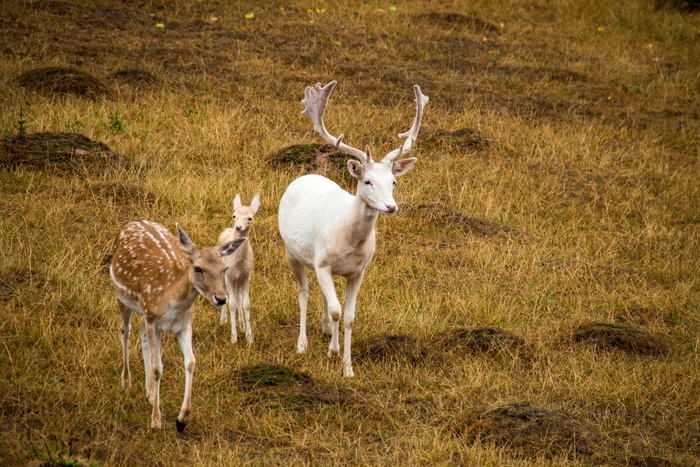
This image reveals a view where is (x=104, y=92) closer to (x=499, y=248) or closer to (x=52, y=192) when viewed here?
(x=52, y=192)

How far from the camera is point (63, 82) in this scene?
11.9 meters

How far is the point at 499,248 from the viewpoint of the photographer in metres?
8.99

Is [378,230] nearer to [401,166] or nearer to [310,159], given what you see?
[310,159]

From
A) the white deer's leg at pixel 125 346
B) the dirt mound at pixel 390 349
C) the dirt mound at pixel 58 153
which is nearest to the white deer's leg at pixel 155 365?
the white deer's leg at pixel 125 346

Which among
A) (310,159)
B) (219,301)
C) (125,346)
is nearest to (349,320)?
(125,346)

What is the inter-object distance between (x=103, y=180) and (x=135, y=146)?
116cm

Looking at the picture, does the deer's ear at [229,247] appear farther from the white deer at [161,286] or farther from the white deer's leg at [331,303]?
the white deer's leg at [331,303]

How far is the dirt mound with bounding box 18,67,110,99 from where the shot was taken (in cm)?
1173

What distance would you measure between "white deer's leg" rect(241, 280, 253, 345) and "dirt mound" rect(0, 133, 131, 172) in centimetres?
339

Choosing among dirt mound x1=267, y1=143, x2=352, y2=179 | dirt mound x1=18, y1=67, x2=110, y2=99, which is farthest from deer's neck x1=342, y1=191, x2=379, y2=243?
dirt mound x1=18, y1=67, x2=110, y2=99

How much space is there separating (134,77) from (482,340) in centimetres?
819

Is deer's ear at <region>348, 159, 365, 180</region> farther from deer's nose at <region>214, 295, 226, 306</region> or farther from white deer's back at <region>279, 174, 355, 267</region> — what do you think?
deer's nose at <region>214, 295, 226, 306</region>

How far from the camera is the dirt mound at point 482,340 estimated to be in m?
6.84

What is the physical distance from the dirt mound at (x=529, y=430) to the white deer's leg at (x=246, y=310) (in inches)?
82.2
